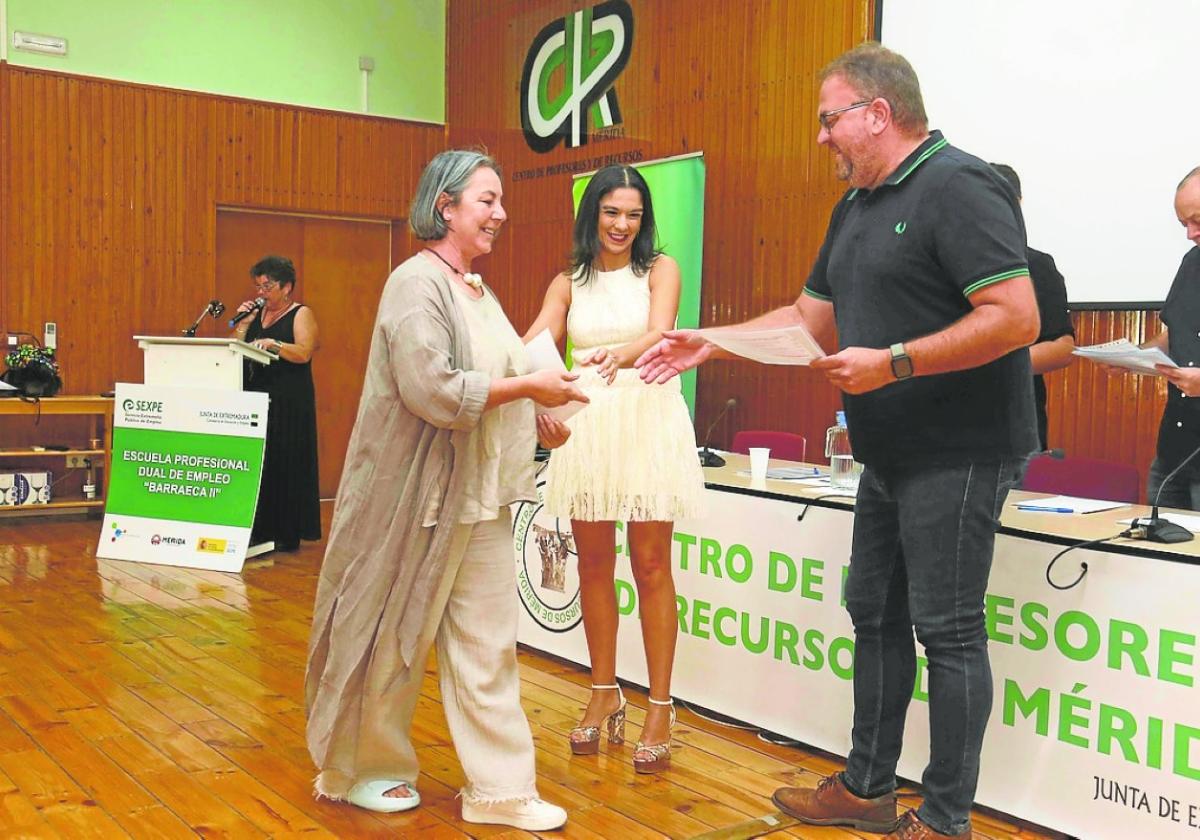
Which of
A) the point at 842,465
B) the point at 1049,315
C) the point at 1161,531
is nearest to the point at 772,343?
the point at 1161,531

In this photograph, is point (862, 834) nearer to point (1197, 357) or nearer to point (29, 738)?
point (1197, 357)

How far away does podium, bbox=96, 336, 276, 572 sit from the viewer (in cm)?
590

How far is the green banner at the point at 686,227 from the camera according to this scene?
6.36 meters

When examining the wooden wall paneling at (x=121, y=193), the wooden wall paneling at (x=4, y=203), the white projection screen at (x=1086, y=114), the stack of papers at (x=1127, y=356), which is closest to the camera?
the stack of papers at (x=1127, y=356)

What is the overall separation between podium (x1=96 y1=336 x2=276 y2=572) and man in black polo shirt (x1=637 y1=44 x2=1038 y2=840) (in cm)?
402

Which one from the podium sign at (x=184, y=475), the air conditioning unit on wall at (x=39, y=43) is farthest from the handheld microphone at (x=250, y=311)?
the air conditioning unit on wall at (x=39, y=43)

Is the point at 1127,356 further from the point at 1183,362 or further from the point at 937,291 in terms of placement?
the point at 937,291

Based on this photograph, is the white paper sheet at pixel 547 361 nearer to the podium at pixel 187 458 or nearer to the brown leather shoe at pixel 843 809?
the brown leather shoe at pixel 843 809

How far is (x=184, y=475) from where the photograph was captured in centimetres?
601

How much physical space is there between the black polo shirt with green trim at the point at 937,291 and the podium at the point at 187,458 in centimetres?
402

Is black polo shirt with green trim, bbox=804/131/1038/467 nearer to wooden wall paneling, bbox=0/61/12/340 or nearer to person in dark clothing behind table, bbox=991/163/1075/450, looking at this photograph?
person in dark clothing behind table, bbox=991/163/1075/450

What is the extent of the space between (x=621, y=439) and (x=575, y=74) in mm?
5258

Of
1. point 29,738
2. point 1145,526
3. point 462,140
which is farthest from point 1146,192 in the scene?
point 462,140

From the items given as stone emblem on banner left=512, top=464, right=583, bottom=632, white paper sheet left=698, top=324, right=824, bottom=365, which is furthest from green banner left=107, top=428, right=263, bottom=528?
white paper sheet left=698, top=324, right=824, bottom=365
